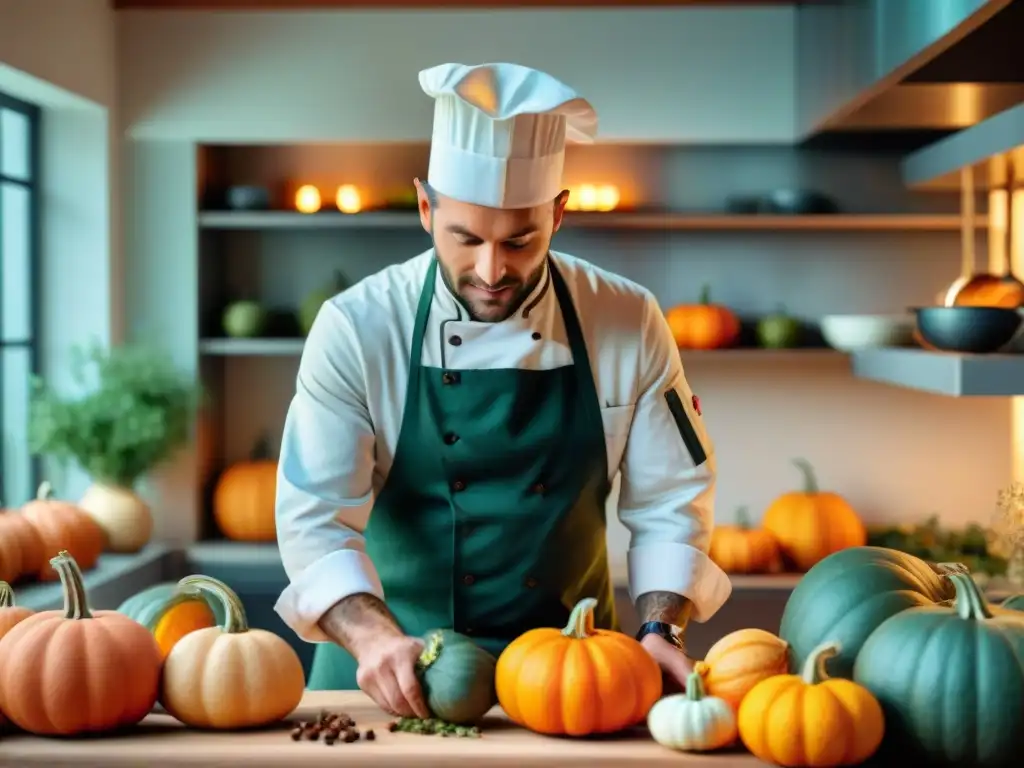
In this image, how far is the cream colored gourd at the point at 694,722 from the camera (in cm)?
138

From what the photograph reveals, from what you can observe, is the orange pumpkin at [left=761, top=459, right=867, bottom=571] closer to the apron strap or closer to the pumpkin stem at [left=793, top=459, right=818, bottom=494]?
the pumpkin stem at [left=793, top=459, right=818, bottom=494]

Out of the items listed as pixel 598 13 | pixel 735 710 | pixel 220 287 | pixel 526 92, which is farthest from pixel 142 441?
pixel 735 710

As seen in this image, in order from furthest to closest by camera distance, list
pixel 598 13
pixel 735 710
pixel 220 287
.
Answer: pixel 220 287
pixel 598 13
pixel 735 710

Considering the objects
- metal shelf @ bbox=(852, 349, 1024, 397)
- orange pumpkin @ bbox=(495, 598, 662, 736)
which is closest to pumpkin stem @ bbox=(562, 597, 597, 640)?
orange pumpkin @ bbox=(495, 598, 662, 736)

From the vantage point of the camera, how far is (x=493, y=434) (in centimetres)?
201

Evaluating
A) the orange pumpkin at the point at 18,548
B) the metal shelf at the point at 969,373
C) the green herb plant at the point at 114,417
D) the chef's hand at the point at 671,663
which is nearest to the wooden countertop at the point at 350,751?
the chef's hand at the point at 671,663

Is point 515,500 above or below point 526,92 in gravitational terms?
below

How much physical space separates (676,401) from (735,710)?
28.7 inches

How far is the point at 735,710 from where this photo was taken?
1424 millimetres

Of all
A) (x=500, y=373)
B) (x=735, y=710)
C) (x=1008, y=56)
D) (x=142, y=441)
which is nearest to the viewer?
(x=735, y=710)

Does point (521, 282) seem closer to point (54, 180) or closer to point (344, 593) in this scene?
point (344, 593)

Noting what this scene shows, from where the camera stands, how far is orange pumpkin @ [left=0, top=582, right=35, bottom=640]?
5.09 ft

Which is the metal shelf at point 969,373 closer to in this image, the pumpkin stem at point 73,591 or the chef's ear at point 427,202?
the chef's ear at point 427,202

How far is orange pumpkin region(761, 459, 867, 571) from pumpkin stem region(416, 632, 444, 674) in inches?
109
